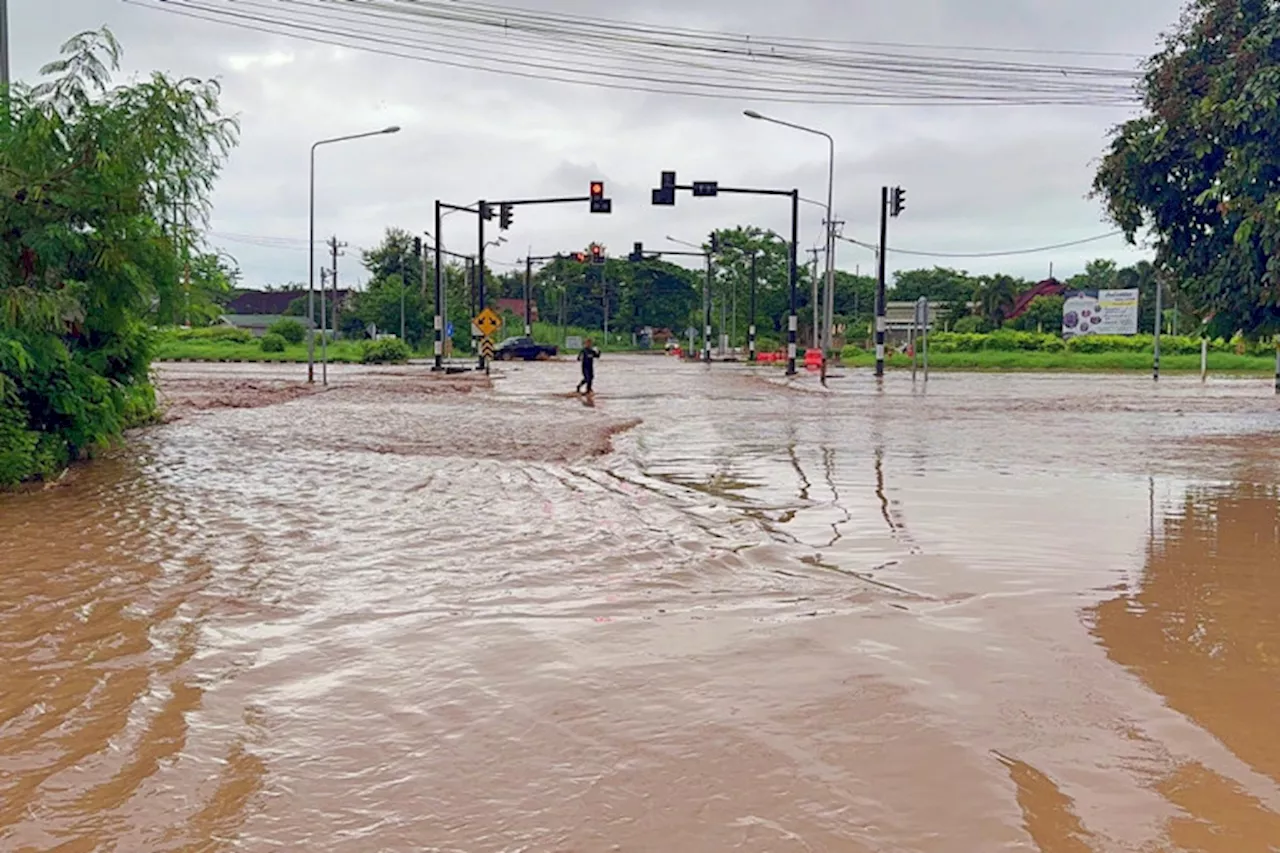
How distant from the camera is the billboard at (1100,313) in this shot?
74.4 meters

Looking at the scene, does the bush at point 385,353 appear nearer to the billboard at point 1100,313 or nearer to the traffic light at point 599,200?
the traffic light at point 599,200

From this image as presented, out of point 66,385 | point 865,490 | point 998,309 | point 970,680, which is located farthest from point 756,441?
point 998,309

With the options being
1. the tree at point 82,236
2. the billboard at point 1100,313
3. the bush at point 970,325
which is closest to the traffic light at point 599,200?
the tree at point 82,236

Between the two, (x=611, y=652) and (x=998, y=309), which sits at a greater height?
(x=998, y=309)

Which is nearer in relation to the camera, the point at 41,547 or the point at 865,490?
the point at 41,547

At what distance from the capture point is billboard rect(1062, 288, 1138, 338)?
74438 millimetres

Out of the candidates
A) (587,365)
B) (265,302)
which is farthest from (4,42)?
(265,302)

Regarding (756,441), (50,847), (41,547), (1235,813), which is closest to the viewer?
(50,847)

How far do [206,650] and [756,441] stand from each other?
40.2 feet

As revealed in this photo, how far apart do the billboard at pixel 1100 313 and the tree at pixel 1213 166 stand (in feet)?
187

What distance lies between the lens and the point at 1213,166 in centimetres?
1953

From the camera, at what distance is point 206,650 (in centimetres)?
582

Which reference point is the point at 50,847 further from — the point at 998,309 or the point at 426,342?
the point at 998,309

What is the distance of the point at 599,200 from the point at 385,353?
2562cm
